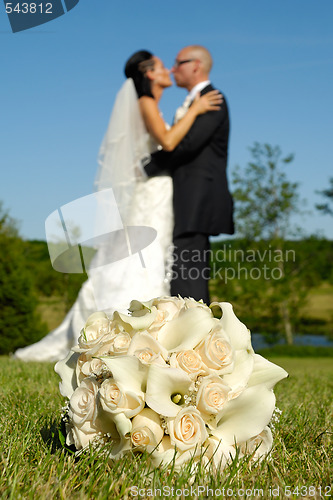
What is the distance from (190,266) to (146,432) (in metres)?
4.34

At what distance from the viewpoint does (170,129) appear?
19.6 feet

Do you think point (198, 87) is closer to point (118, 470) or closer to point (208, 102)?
point (208, 102)

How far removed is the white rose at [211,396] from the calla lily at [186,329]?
0.43 feet

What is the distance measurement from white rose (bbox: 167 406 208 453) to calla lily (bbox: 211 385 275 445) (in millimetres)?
110

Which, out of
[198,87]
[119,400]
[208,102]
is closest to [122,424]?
[119,400]

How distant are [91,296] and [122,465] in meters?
4.84

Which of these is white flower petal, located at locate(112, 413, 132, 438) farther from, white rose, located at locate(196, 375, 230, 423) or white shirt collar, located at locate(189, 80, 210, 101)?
white shirt collar, located at locate(189, 80, 210, 101)

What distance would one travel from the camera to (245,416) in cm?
167

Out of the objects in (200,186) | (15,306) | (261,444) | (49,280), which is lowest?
(49,280)

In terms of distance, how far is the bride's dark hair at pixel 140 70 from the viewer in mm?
6113

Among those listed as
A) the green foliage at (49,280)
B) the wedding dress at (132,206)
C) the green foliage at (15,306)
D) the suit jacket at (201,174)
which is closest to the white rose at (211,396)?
the wedding dress at (132,206)

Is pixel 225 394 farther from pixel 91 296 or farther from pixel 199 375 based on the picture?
pixel 91 296

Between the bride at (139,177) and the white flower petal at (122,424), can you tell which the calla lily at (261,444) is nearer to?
the white flower petal at (122,424)

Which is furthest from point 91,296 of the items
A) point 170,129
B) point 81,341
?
point 81,341
